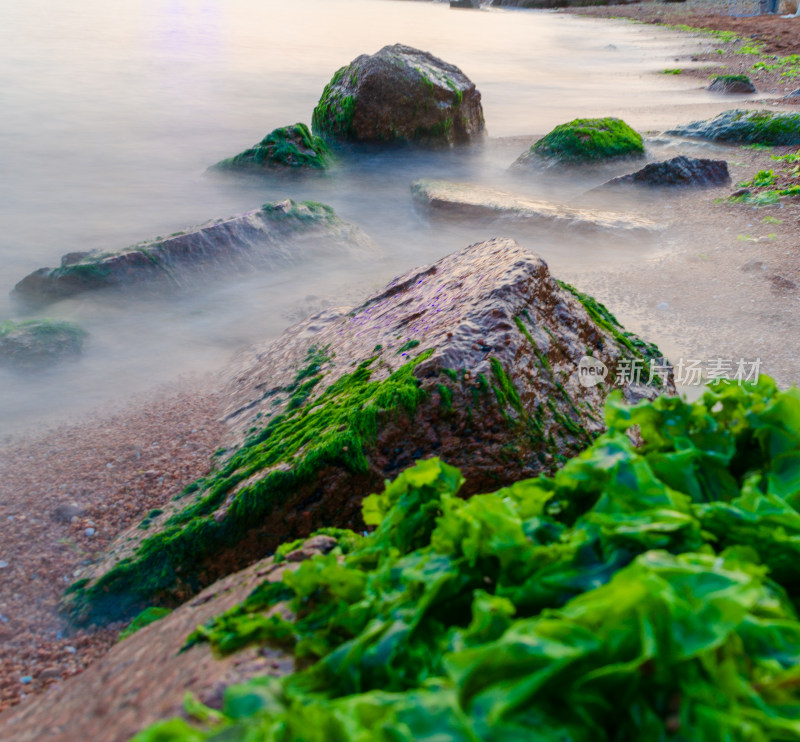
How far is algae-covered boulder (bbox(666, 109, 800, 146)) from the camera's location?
1029cm

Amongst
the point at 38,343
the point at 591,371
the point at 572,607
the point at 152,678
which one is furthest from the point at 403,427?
the point at 38,343

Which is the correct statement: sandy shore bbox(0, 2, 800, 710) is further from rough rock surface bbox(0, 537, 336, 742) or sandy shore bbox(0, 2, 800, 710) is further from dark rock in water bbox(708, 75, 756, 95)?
dark rock in water bbox(708, 75, 756, 95)

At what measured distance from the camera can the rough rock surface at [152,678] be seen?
4.58ft

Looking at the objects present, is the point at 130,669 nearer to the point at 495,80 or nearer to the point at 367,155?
the point at 367,155

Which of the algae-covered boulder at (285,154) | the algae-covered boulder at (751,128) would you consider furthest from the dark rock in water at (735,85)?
the algae-covered boulder at (285,154)

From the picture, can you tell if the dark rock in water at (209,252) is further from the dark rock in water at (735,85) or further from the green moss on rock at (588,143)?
the dark rock in water at (735,85)

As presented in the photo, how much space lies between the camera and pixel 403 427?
2.77 metres

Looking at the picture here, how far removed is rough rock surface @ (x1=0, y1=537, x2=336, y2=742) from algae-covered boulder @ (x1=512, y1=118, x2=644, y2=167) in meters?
9.82

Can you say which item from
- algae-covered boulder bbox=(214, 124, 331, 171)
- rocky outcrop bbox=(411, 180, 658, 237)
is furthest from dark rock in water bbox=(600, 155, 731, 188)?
algae-covered boulder bbox=(214, 124, 331, 171)

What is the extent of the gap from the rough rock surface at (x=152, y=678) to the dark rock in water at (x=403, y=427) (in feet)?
2.41

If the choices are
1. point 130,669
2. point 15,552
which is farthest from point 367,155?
point 130,669

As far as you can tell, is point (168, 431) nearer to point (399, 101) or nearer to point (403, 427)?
point (403, 427)

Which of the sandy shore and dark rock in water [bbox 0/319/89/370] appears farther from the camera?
dark rock in water [bbox 0/319/89/370]

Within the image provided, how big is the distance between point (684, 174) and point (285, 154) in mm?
5937
